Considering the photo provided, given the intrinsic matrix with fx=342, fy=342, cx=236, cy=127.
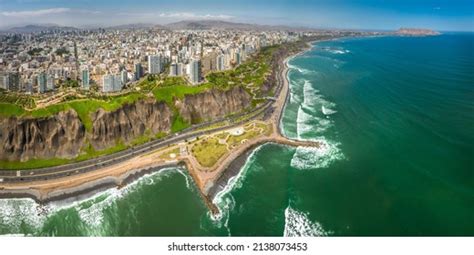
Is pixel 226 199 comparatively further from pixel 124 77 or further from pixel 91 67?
pixel 91 67

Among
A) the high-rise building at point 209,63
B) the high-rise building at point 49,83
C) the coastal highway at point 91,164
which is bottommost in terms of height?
the coastal highway at point 91,164

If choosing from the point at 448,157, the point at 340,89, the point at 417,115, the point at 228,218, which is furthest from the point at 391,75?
the point at 228,218

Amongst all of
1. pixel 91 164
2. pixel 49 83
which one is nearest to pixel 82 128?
pixel 91 164

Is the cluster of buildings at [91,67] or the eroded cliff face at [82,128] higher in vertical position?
the cluster of buildings at [91,67]

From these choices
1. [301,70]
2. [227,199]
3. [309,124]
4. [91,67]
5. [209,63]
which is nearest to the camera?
[227,199]

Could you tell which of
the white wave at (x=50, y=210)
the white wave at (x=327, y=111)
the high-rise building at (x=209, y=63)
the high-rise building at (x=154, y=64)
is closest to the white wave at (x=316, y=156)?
the white wave at (x=327, y=111)

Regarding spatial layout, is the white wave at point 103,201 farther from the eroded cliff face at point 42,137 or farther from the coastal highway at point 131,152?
the eroded cliff face at point 42,137
